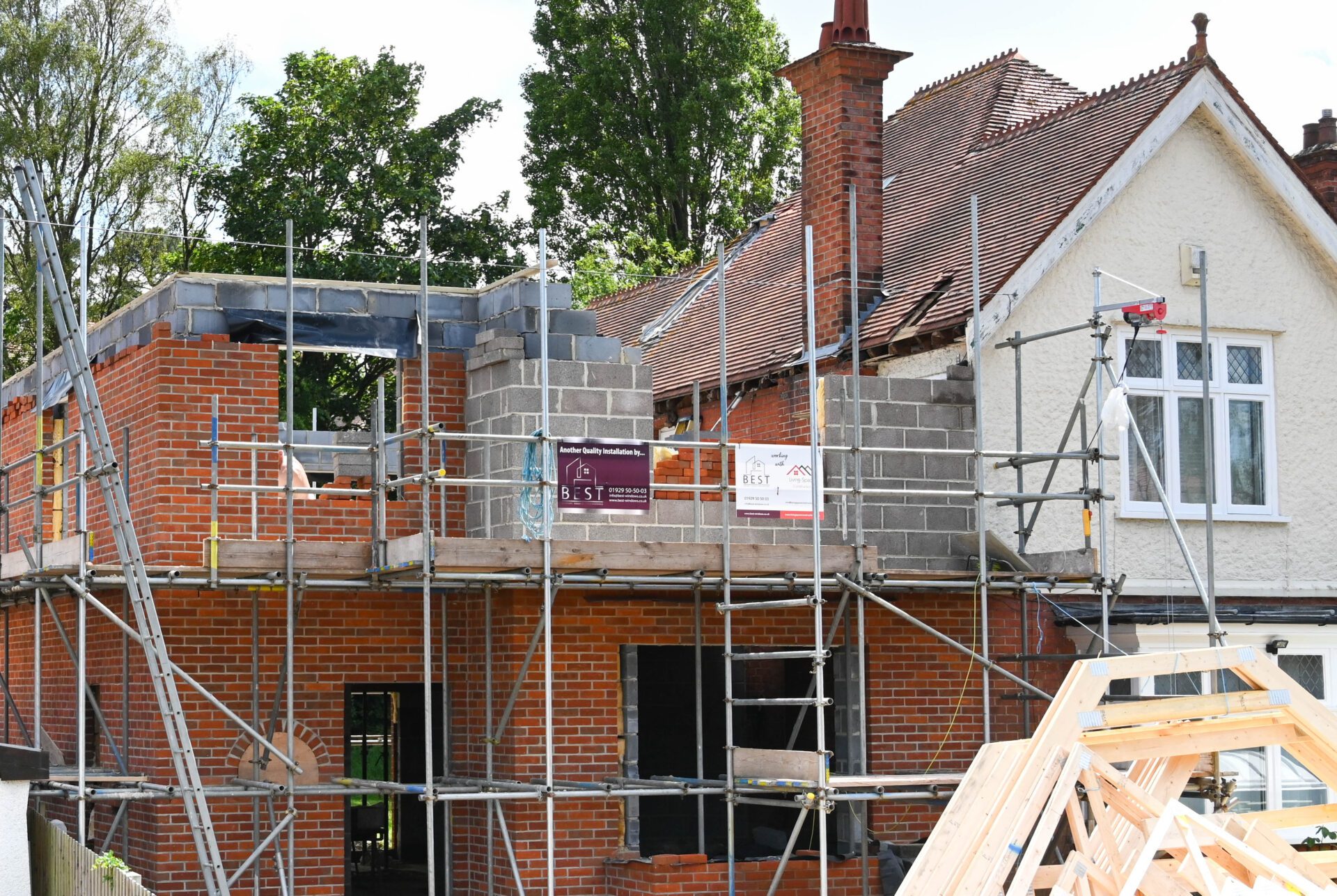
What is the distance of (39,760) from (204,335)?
11.5 ft

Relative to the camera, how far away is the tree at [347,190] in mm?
30469

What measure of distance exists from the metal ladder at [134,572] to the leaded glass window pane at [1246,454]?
9655mm

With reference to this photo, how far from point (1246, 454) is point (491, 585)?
738 centimetres

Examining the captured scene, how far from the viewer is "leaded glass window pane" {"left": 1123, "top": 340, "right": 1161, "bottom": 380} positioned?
54.4 feet

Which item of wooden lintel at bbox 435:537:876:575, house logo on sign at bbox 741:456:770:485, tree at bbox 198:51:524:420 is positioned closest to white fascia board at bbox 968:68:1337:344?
house logo on sign at bbox 741:456:770:485

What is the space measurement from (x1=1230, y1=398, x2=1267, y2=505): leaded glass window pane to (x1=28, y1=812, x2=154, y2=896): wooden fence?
33.8ft

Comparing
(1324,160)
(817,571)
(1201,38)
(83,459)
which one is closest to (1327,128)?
(1324,160)

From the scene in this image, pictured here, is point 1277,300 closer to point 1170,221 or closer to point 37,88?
point 1170,221

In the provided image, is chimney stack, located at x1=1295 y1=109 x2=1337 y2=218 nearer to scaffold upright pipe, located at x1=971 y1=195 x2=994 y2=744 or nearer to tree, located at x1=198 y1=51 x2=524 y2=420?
scaffold upright pipe, located at x1=971 y1=195 x2=994 y2=744

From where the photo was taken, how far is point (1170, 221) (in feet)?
55.8

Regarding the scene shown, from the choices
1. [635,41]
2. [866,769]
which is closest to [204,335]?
[866,769]

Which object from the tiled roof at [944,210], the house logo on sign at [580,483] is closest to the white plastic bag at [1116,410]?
the tiled roof at [944,210]

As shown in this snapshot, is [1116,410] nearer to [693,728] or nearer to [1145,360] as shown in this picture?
[1145,360]

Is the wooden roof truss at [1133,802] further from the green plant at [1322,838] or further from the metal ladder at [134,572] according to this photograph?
the metal ladder at [134,572]
